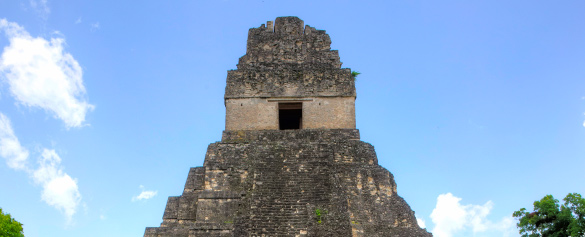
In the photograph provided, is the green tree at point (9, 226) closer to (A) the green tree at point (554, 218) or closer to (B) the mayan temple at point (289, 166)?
(B) the mayan temple at point (289, 166)

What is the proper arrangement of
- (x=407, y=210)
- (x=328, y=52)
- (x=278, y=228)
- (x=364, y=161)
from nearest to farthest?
1. (x=278, y=228)
2. (x=407, y=210)
3. (x=364, y=161)
4. (x=328, y=52)

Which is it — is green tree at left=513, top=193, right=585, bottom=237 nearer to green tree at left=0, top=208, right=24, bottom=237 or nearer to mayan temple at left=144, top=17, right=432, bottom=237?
mayan temple at left=144, top=17, right=432, bottom=237

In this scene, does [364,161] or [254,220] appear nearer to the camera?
[254,220]

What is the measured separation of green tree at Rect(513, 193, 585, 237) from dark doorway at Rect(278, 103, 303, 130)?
7.04m

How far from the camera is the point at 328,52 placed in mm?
13453

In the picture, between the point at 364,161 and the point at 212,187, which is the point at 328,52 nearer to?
the point at 364,161

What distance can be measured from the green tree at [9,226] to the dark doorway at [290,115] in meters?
7.92

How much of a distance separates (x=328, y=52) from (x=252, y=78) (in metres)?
2.34

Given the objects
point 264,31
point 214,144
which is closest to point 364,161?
point 214,144

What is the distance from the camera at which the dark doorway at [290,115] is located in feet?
41.7

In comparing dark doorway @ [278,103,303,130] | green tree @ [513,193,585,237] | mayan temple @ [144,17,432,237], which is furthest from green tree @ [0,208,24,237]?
green tree @ [513,193,585,237]

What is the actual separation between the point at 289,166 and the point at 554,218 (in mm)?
8119

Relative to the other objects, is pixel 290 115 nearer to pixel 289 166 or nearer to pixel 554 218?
pixel 289 166

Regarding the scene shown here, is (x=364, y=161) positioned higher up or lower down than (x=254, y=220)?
higher up
